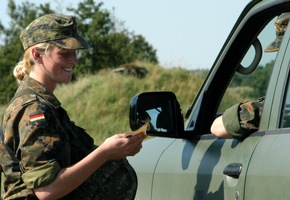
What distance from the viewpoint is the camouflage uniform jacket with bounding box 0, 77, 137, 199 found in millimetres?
3545

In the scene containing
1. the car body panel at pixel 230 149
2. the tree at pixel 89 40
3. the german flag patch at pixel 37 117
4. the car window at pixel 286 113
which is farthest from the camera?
the tree at pixel 89 40

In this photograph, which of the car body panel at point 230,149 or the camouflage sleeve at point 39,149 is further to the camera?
A: the camouflage sleeve at point 39,149

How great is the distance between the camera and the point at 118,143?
363 cm

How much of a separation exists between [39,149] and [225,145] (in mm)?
766

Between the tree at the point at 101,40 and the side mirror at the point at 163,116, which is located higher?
the side mirror at the point at 163,116

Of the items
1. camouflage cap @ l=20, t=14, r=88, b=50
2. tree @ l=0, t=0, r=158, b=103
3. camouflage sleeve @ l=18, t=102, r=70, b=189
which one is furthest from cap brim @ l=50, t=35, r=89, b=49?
tree @ l=0, t=0, r=158, b=103

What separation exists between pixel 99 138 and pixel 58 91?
845 cm

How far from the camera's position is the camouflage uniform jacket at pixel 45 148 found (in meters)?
3.54

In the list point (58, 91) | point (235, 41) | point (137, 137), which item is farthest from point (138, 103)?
point (58, 91)

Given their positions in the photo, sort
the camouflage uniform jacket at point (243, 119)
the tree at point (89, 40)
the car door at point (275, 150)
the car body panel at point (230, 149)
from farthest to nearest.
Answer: the tree at point (89, 40) < the camouflage uniform jacket at point (243, 119) < the car body panel at point (230, 149) < the car door at point (275, 150)

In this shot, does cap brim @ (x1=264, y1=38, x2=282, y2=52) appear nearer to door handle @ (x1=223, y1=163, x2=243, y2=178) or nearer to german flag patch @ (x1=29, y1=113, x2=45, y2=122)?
door handle @ (x1=223, y1=163, x2=243, y2=178)

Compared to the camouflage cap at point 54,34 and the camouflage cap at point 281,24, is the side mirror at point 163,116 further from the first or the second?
the camouflage cap at point 281,24

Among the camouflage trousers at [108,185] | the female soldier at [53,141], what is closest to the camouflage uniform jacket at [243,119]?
the female soldier at [53,141]

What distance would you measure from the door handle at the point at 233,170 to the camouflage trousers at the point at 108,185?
539 millimetres
